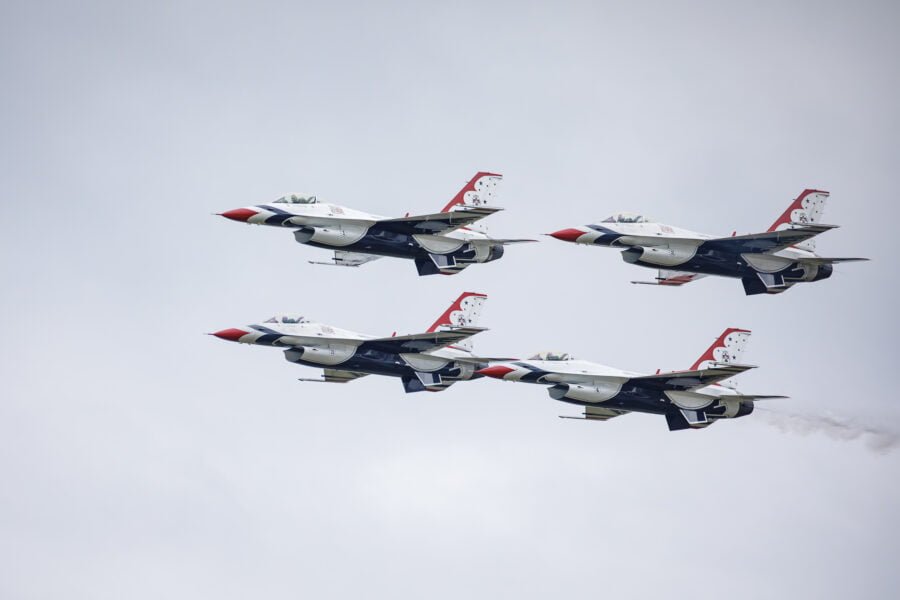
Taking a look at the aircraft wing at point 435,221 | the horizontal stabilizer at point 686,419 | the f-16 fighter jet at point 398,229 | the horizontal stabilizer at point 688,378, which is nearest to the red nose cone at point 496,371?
the f-16 fighter jet at point 398,229

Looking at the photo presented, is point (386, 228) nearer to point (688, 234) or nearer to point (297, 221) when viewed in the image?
point (297, 221)

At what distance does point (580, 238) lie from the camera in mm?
114750

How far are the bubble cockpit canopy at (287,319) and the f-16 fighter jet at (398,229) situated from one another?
3.35 meters

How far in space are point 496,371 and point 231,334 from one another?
1308 centimetres

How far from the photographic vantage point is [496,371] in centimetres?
11256

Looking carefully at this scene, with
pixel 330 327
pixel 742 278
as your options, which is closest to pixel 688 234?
pixel 742 278

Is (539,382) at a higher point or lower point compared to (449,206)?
lower

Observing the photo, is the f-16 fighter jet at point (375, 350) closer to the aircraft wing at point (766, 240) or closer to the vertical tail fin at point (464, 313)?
the vertical tail fin at point (464, 313)

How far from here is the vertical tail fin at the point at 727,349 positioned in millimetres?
114250

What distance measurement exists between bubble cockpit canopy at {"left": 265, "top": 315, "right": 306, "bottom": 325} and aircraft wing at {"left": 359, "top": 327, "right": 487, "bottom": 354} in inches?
142

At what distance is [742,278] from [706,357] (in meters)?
5.38

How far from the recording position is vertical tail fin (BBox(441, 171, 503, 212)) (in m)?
115

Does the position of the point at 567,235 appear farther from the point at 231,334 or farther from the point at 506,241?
the point at 231,334

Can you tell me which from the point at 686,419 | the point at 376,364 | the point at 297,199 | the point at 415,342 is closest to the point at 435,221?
the point at 415,342
